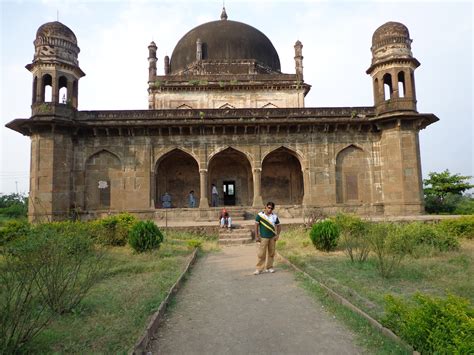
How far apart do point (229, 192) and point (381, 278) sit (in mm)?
14516

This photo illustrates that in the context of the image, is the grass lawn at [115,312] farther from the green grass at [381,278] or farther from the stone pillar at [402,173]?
the stone pillar at [402,173]

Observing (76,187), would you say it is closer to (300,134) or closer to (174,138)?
(174,138)

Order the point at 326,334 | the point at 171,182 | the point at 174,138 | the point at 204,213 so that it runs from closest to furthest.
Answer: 1. the point at 326,334
2. the point at 204,213
3. the point at 174,138
4. the point at 171,182

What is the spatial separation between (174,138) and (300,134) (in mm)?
6386

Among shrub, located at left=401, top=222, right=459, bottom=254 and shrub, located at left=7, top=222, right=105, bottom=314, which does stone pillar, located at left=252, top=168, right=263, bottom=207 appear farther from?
shrub, located at left=7, top=222, right=105, bottom=314

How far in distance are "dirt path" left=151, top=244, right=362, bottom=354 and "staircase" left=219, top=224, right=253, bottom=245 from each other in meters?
5.36

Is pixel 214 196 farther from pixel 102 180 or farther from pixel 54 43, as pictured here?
pixel 54 43

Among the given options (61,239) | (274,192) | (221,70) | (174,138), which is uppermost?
(221,70)

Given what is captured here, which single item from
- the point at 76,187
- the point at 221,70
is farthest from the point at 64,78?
the point at 221,70

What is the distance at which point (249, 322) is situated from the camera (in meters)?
4.37

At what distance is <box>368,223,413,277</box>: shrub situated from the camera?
666 centimetres

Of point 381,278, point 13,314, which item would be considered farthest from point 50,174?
point 381,278

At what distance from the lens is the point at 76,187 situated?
55.4 feet

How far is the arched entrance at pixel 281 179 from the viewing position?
20047 millimetres
